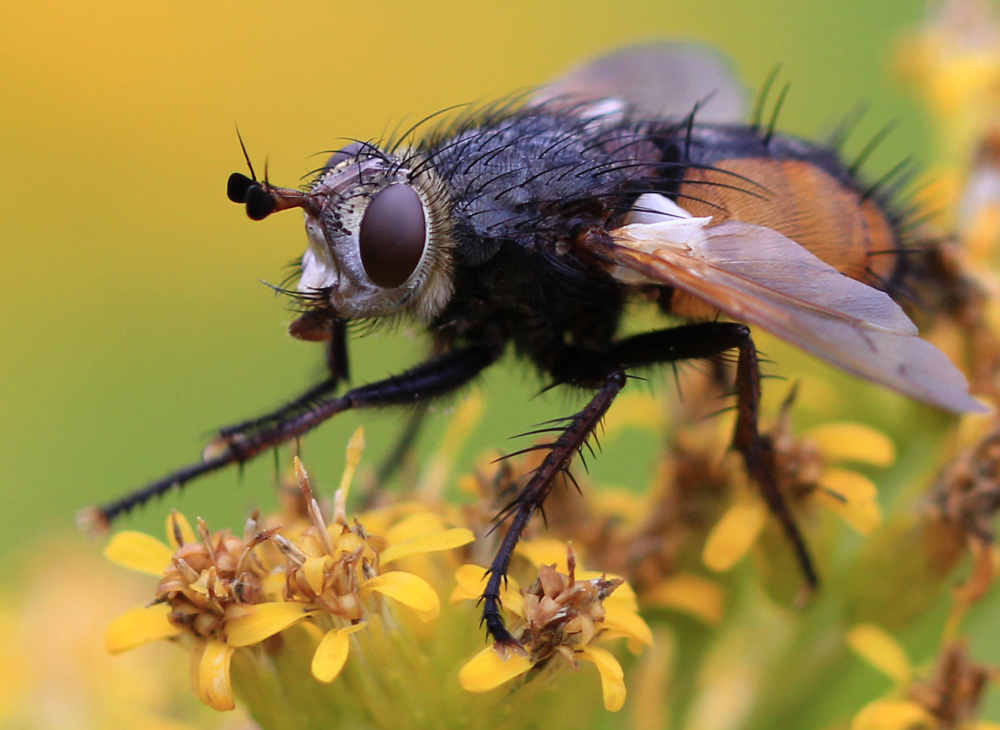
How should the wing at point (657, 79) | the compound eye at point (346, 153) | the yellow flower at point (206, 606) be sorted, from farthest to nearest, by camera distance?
the wing at point (657, 79) → the compound eye at point (346, 153) → the yellow flower at point (206, 606)

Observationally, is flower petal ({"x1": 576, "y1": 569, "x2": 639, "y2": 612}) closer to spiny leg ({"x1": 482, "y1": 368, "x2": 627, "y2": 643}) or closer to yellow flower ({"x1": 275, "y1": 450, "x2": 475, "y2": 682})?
spiny leg ({"x1": 482, "y1": 368, "x2": 627, "y2": 643})

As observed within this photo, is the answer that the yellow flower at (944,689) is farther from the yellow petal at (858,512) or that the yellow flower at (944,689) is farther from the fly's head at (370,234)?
the fly's head at (370,234)

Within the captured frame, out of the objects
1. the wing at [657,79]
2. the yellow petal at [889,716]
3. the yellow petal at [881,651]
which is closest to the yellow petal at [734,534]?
the yellow petal at [881,651]

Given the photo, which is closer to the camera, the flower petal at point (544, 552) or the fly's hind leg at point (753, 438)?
the flower petal at point (544, 552)

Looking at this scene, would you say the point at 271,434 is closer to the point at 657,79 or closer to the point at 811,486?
the point at 811,486

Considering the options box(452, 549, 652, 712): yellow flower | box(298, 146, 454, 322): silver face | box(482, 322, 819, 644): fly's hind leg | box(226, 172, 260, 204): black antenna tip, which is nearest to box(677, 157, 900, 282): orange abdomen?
box(482, 322, 819, 644): fly's hind leg

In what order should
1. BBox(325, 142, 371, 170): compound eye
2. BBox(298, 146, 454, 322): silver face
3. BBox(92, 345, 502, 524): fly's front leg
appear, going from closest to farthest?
BBox(298, 146, 454, 322): silver face
BBox(92, 345, 502, 524): fly's front leg
BBox(325, 142, 371, 170): compound eye

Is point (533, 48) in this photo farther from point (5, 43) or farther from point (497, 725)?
point (497, 725)
